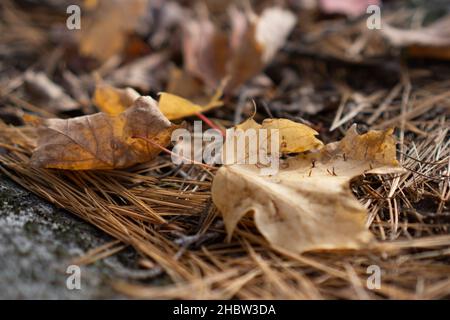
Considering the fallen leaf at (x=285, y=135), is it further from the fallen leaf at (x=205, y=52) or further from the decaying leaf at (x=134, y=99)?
the fallen leaf at (x=205, y=52)

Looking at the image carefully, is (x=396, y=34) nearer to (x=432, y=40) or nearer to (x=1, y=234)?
(x=432, y=40)

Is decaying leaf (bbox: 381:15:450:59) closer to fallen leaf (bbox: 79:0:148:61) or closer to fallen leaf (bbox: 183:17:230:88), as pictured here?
fallen leaf (bbox: 183:17:230:88)

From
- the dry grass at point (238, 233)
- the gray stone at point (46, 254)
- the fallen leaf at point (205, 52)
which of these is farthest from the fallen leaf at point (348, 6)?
the gray stone at point (46, 254)

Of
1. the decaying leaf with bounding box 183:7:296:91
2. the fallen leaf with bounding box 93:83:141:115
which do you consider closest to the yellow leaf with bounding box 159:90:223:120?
the fallen leaf with bounding box 93:83:141:115

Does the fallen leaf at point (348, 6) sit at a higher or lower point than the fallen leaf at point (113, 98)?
higher

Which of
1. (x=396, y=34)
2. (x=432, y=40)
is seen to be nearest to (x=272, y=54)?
(x=396, y=34)

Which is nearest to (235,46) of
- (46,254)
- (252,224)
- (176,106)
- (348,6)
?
(176,106)
